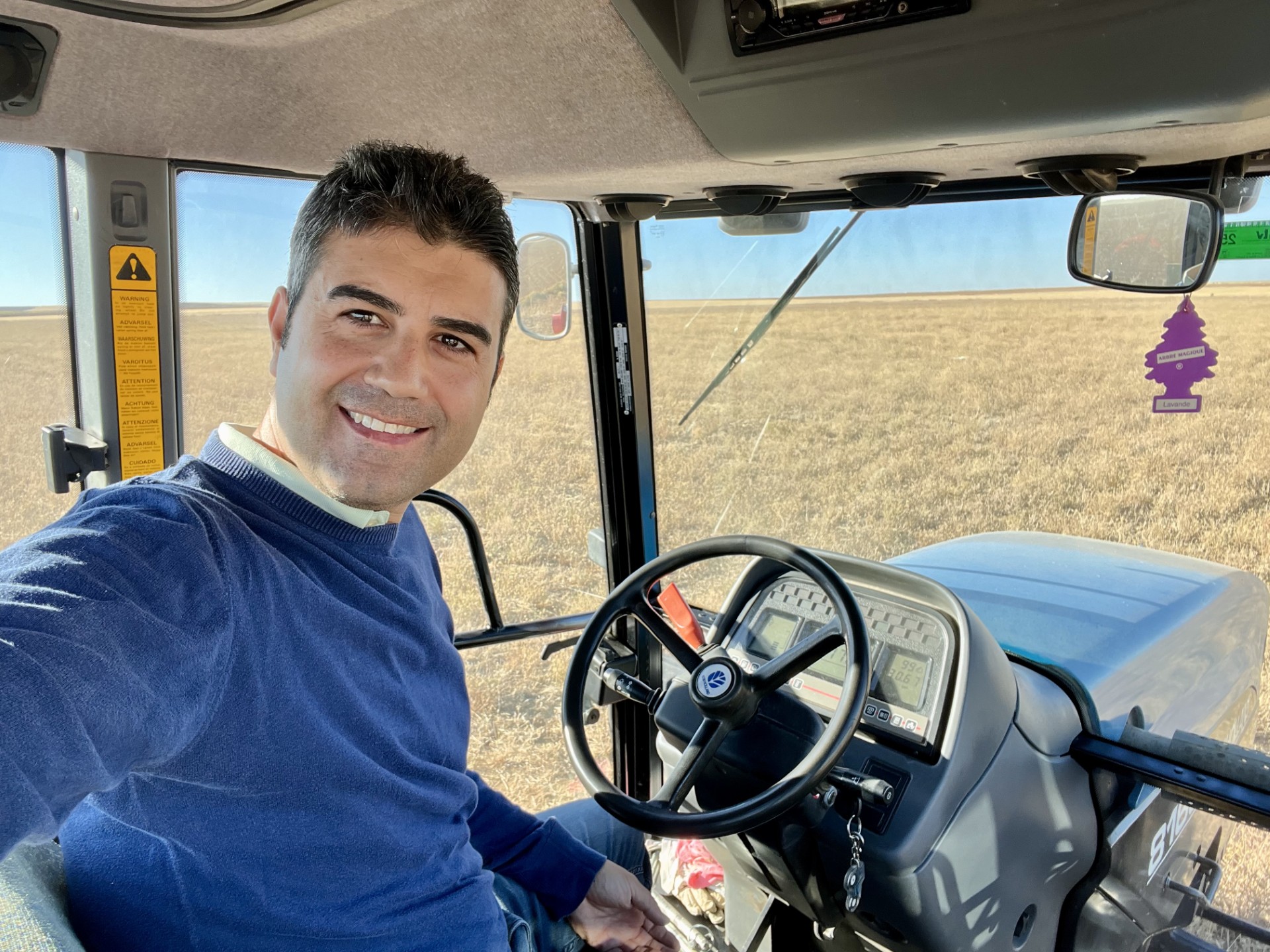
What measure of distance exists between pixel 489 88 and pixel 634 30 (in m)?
0.37

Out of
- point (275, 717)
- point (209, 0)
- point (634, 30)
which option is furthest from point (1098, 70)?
point (275, 717)

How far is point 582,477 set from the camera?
3.21 metres

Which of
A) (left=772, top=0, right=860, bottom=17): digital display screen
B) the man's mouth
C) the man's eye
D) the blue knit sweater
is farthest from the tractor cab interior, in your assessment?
the man's mouth

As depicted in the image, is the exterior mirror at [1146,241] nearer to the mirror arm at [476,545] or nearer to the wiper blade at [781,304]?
the wiper blade at [781,304]

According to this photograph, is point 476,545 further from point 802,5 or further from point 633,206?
point 802,5

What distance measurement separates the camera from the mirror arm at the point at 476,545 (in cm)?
236

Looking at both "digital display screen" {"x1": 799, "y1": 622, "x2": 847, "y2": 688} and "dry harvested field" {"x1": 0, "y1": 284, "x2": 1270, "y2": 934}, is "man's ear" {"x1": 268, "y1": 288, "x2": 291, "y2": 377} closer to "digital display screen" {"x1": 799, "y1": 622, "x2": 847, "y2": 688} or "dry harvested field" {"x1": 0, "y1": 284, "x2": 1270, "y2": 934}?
"dry harvested field" {"x1": 0, "y1": 284, "x2": 1270, "y2": 934}

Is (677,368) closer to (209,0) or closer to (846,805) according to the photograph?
(846,805)

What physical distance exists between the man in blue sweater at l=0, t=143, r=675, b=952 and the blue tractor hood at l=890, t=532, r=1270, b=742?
1067 mm

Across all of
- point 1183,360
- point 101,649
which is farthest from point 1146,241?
point 101,649

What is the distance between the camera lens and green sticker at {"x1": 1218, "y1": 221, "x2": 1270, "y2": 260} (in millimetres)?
1717

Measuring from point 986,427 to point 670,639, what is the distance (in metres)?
1.29

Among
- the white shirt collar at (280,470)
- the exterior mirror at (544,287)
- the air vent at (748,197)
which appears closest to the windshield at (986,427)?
the air vent at (748,197)

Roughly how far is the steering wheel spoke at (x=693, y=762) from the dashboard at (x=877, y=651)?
0.24m
